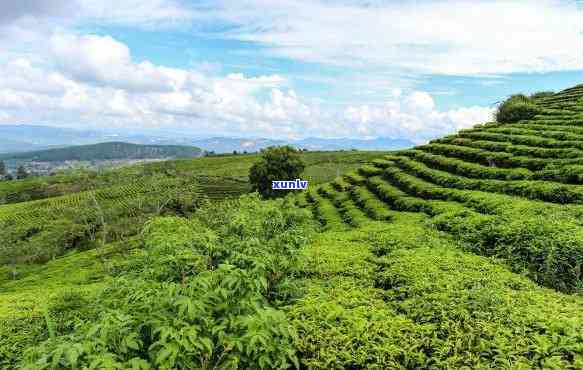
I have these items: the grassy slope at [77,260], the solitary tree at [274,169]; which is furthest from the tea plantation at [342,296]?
the solitary tree at [274,169]

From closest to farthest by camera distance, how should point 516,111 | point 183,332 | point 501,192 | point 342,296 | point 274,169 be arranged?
point 183,332 → point 342,296 → point 501,192 → point 516,111 → point 274,169

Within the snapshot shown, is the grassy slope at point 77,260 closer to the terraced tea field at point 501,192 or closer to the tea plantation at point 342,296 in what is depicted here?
the tea plantation at point 342,296

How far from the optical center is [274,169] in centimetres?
8294

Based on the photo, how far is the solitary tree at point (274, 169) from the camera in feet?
272

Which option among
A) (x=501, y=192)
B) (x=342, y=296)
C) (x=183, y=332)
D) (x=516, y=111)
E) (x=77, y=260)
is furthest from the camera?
(x=77, y=260)

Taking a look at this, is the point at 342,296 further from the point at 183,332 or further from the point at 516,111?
the point at 516,111

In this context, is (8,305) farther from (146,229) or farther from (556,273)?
(556,273)

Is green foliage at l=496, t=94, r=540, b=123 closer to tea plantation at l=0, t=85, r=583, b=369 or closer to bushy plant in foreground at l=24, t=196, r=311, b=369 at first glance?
tea plantation at l=0, t=85, r=583, b=369

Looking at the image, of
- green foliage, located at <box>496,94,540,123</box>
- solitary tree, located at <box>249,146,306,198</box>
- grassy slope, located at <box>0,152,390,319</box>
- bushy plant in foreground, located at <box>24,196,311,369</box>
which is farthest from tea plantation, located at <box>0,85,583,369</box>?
solitary tree, located at <box>249,146,306,198</box>

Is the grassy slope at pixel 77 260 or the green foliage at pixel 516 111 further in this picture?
the green foliage at pixel 516 111

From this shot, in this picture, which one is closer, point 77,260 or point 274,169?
point 77,260

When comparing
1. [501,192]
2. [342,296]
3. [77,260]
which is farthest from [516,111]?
[77,260]

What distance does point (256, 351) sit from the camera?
16.1 feet

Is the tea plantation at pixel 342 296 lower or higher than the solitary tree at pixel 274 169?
higher
